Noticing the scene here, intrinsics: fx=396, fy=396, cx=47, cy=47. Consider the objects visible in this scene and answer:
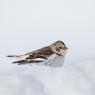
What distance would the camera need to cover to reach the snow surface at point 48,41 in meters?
0.74

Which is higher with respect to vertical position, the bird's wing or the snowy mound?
the bird's wing

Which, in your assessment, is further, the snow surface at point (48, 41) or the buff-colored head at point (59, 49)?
the buff-colored head at point (59, 49)

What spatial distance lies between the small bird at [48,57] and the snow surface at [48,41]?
0.7 inches

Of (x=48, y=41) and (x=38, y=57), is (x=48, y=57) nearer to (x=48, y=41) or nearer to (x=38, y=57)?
(x=38, y=57)

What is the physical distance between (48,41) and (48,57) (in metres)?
0.25

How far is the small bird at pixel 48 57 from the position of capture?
83cm

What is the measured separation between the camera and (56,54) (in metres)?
0.84

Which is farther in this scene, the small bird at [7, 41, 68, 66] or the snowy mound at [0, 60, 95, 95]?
the small bird at [7, 41, 68, 66]

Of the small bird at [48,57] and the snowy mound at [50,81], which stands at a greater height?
the small bird at [48,57]

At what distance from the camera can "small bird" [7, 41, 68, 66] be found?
0.83 metres

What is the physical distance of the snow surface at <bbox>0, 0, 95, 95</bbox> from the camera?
735mm

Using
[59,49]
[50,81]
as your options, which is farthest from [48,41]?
[50,81]

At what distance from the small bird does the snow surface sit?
0.02m

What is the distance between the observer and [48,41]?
1089mm
